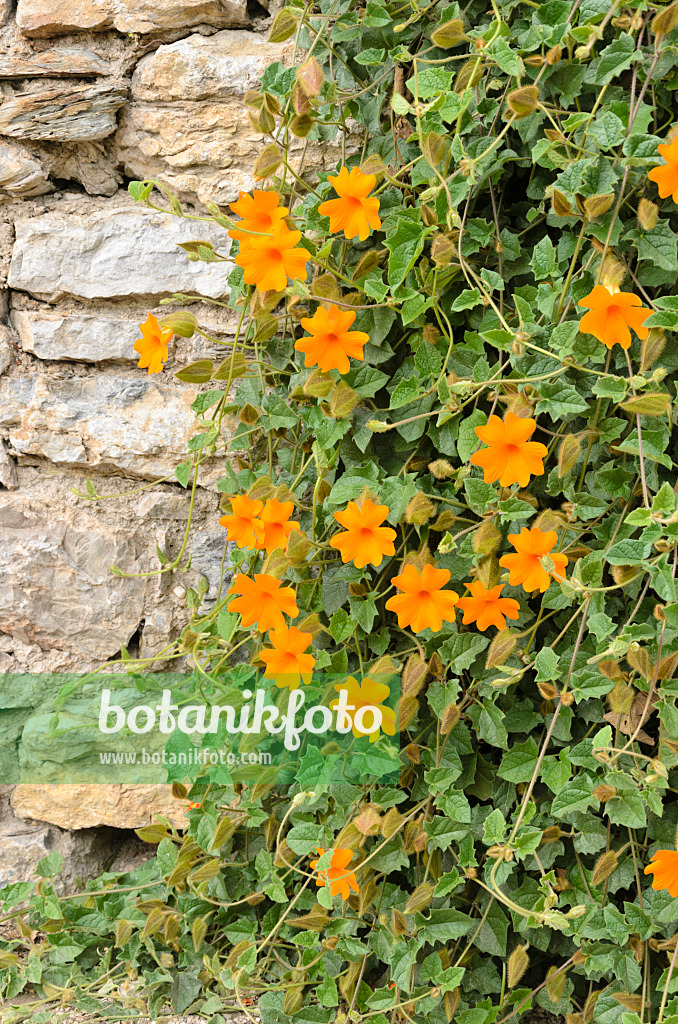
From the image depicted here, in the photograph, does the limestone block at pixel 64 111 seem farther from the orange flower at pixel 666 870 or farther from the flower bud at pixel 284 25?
the orange flower at pixel 666 870

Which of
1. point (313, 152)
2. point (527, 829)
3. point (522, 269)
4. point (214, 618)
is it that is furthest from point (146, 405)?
point (527, 829)

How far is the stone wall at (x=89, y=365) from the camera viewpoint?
1280 millimetres

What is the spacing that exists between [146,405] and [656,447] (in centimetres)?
86

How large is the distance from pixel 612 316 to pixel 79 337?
0.93 metres

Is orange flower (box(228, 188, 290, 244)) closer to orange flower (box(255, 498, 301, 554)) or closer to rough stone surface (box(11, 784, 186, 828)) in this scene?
orange flower (box(255, 498, 301, 554))

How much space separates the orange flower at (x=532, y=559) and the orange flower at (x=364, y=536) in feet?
0.47

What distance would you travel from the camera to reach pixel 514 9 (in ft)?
3.12

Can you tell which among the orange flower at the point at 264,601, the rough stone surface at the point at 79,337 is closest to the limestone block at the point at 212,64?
A: the rough stone surface at the point at 79,337

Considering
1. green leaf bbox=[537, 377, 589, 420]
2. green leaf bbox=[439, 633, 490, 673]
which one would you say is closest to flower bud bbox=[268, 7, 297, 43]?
green leaf bbox=[537, 377, 589, 420]

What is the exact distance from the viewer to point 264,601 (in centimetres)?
98

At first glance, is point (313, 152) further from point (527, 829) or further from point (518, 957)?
point (518, 957)

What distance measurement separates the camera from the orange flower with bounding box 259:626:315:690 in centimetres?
96

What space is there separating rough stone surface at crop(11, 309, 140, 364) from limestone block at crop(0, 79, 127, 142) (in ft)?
1.00

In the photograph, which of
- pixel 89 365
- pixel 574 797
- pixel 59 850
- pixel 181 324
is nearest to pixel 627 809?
pixel 574 797
